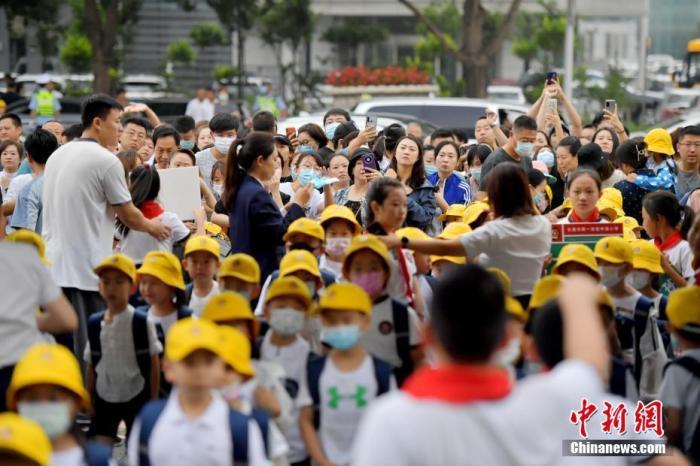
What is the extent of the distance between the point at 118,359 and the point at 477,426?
3.55 meters

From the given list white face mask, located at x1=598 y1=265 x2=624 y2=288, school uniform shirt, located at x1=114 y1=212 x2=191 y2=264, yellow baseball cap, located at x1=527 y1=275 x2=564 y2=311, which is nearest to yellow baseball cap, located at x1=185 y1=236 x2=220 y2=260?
school uniform shirt, located at x1=114 y1=212 x2=191 y2=264

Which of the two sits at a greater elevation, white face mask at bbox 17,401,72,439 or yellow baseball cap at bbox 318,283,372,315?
yellow baseball cap at bbox 318,283,372,315

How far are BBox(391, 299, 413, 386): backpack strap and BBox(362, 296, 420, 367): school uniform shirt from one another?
0.01 m

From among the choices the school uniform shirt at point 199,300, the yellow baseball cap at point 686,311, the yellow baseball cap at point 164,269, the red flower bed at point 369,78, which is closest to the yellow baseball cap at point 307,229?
the school uniform shirt at point 199,300

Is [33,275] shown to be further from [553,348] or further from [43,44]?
A: [43,44]

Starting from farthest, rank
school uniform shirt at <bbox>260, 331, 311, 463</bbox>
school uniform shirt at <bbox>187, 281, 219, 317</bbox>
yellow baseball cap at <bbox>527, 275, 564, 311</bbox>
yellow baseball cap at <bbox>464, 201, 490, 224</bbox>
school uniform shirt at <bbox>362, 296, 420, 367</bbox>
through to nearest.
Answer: yellow baseball cap at <bbox>464, 201, 490, 224</bbox>, school uniform shirt at <bbox>187, 281, 219, 317</bbox>, school uniform shirt at <bbox>362, 296, 420, 367</bbox>, yellow baseball cap at <bbox>527, 275, 564, 311</bbox>, school uniform shirt at <bbox>260, 331, 311, 463</bbox>

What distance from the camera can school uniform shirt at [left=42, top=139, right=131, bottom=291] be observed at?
7.29m

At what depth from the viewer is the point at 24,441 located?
4098 mm

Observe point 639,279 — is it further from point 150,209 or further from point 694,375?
point 150,209

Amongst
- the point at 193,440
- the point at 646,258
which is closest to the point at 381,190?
the point at 646,258

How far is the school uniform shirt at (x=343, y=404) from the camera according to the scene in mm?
5562

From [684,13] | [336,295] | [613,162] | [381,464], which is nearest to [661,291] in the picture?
[336,295]

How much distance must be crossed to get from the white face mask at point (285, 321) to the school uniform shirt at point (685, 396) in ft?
5.63

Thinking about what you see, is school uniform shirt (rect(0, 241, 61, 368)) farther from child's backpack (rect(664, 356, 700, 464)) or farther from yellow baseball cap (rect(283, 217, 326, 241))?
child's backpack (rect(664, 356, 700, 464))
